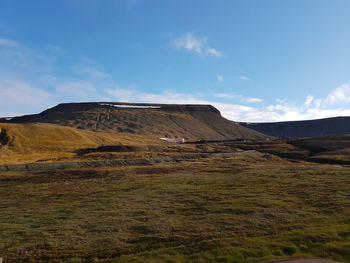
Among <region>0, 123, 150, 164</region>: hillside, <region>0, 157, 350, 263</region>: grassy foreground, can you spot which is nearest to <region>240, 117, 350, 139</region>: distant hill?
<region>0, 123, 150, 164</region>: hillside

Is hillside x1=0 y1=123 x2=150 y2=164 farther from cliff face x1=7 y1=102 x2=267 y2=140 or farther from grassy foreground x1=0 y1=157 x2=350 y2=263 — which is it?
cliff face x1=7 y1=102 x2=267 y2=140

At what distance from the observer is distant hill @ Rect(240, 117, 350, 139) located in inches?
6429

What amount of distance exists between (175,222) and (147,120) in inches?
4981

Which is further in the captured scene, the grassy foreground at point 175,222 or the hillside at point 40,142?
the hillside at point 40,142

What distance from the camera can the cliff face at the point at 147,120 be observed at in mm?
125438

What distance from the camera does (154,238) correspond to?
1158 cm

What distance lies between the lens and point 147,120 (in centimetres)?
13912

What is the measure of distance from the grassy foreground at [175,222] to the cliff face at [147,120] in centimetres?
9822

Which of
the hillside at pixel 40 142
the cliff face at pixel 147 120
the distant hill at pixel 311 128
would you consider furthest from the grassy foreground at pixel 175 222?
the distant hill at pixel 311 128

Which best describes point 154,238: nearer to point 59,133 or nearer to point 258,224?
point 258,224

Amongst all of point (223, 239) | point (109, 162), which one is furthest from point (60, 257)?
point (109, 162)

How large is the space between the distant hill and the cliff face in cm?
A: 4447

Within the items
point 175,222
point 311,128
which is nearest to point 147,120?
point 311,128

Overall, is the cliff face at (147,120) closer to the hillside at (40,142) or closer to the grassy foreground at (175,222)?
the hillside at (40,142)
